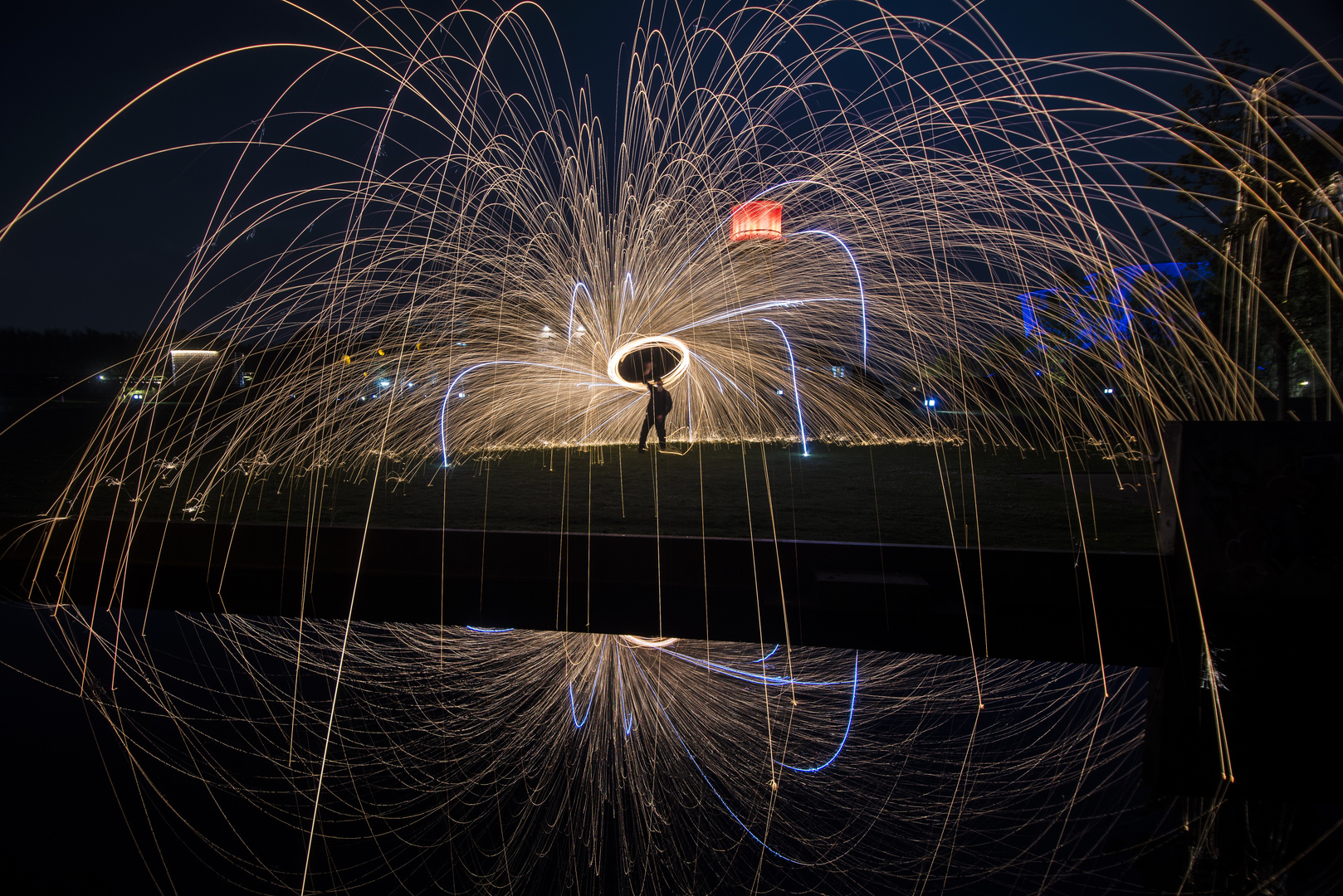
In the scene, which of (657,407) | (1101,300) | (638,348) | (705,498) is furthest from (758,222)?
(1101,300)

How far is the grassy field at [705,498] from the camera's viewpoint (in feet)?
21.6

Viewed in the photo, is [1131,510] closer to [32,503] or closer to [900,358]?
[900,358]

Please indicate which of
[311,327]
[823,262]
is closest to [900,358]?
[823,262]

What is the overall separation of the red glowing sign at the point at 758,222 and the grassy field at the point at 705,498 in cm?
359

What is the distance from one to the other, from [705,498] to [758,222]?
548 cm

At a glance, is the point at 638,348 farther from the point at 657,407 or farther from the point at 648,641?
the point at 648,641

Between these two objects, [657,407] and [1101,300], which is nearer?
[1101,300]

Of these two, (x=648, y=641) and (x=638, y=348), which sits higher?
(x=638, y=348)

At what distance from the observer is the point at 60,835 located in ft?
7.70

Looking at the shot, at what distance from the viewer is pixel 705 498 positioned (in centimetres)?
780

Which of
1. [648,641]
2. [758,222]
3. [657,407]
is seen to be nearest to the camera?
[648,641]

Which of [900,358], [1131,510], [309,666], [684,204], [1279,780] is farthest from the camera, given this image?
[900,358]

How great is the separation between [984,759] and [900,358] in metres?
9.67

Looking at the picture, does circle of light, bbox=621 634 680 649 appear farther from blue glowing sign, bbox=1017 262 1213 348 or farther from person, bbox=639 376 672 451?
person, bbox=639 376 672 451
